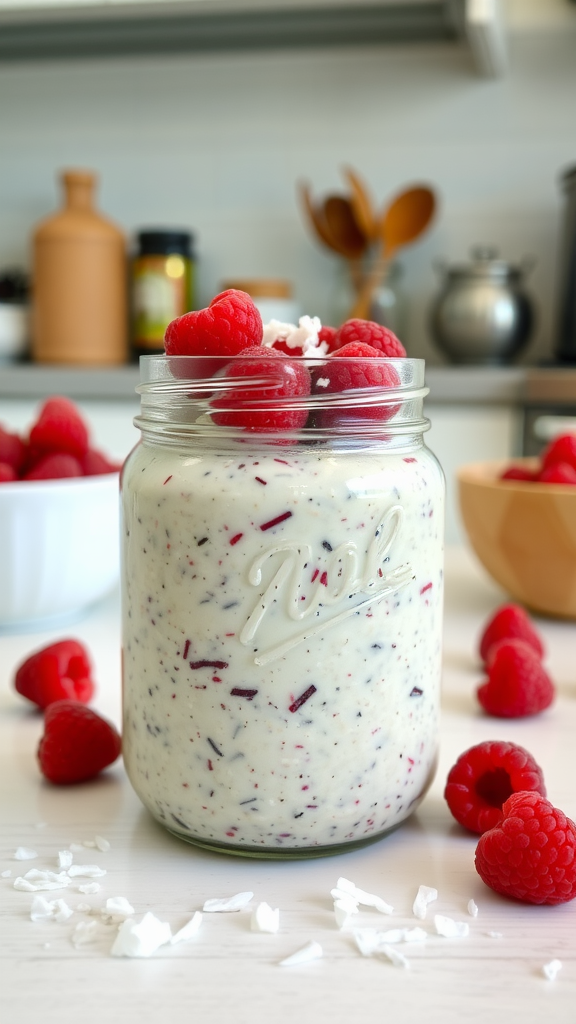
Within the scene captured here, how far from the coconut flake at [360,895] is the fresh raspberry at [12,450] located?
22.4 inches

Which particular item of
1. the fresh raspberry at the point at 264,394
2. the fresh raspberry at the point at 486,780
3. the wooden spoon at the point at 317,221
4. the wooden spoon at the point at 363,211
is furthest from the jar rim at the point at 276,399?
the wooden spoon at the point at 317,221

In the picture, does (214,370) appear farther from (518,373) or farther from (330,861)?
(518,373)

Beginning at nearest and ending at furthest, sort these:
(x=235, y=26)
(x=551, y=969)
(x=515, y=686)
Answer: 1. (x=551, y=969)
2. (x=515, y=686)
3. (x=235, y=26)

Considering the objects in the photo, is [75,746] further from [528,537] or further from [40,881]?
[528,537]

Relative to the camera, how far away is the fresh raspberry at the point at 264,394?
1.38 ft

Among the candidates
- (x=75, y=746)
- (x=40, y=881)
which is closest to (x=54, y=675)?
(x=75, y=746)

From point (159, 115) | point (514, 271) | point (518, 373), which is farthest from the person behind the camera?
point (159, 115)

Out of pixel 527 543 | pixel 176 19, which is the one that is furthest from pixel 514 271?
pixel 527 543

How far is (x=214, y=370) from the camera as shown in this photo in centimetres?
44

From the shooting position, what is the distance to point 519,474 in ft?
3.06

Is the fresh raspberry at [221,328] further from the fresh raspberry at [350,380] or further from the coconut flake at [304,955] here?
the coconut flake at [304,955]

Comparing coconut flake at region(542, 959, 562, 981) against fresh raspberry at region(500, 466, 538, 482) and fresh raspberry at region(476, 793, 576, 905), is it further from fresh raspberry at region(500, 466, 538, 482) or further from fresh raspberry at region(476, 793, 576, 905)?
fresh raspberry at region(500, 466, 538, 482)

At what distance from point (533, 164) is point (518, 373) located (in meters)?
0.67

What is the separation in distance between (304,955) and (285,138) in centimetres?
223
